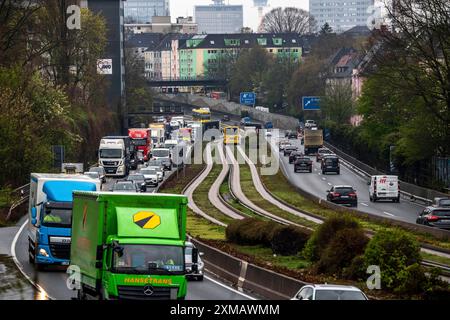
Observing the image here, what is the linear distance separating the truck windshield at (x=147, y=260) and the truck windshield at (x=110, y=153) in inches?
2866

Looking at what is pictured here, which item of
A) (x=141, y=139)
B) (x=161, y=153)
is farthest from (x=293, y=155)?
(x=161, y=153)

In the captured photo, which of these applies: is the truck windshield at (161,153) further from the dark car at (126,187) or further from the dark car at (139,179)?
the dark car at (126,187)

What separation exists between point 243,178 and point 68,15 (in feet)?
66.9

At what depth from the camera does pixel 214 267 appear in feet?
138

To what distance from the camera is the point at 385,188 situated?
3351 inches

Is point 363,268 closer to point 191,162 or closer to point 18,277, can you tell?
point 18,277

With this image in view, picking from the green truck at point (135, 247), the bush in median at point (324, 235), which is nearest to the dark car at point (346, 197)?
the bush in median at point (324, 235)

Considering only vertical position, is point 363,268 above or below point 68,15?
below

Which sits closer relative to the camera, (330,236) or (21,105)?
(330,236)

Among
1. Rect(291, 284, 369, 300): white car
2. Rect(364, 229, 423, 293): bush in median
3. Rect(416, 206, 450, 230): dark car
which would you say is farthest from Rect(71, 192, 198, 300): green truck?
Rect(416, 206, 450, 230): dark car

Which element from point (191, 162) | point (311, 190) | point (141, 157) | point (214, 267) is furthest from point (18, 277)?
point (191, 162)

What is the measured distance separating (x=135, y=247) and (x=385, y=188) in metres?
59.1

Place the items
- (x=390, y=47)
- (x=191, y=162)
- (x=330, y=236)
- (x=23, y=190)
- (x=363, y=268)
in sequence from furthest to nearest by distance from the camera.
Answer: (x=191, y=162) → (x=390, y=47) → (x=23, y=190) → (x=330, y=236) → (x=363, y=268)

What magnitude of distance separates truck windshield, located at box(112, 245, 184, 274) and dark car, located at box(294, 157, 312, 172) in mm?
87833
